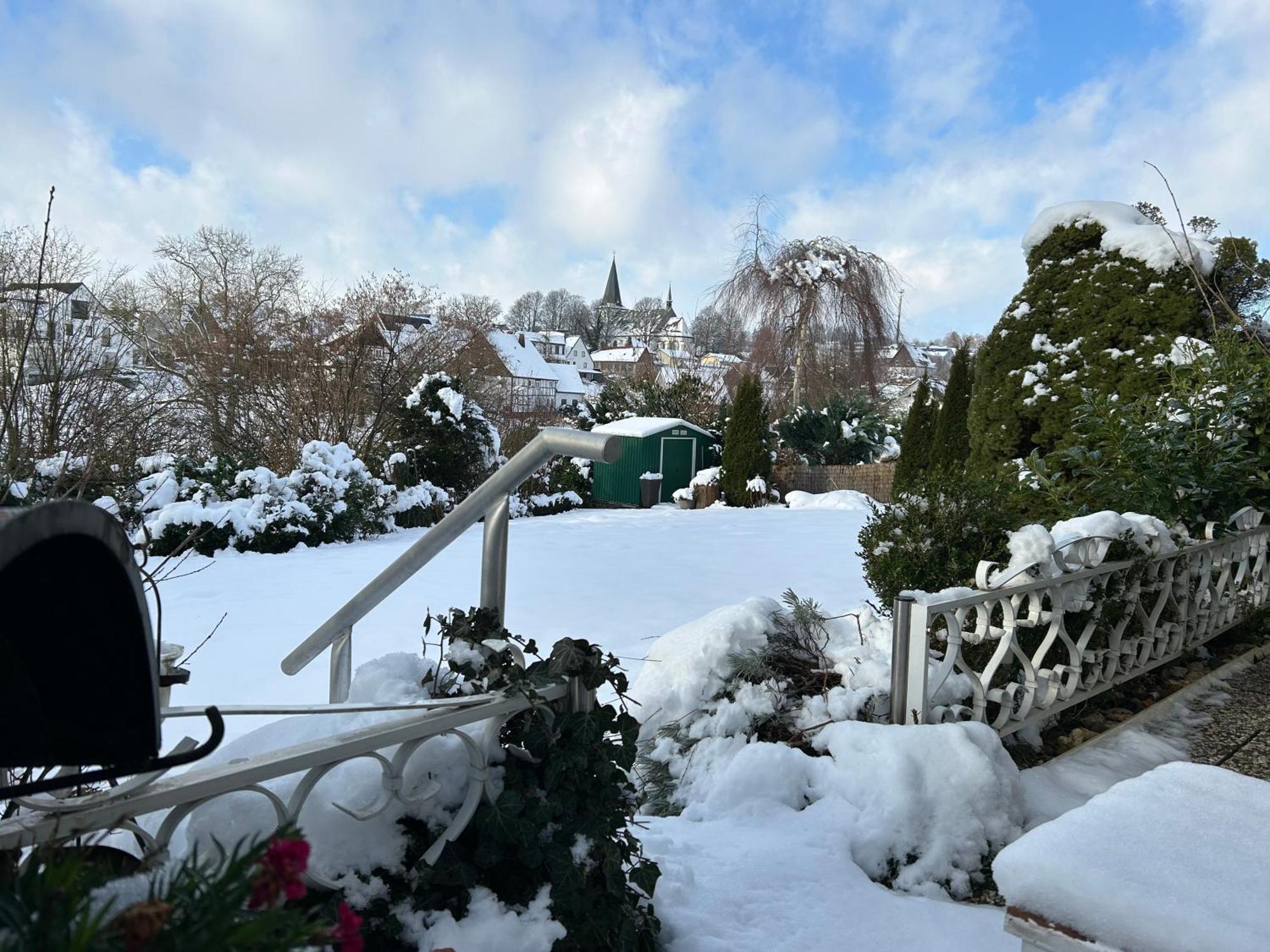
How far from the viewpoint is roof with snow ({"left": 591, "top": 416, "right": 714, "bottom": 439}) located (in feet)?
49.7

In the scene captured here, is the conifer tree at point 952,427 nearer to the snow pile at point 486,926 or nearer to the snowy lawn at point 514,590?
the snowy lawn at point 514,590

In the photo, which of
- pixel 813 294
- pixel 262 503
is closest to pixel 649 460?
pixel 813 294

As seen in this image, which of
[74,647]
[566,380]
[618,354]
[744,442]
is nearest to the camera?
[74,647]

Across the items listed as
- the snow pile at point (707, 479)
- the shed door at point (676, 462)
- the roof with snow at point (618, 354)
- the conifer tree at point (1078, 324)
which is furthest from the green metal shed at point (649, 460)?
the roof with snow at point (618, 354)

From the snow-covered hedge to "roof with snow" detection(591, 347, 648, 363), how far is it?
1337 inches

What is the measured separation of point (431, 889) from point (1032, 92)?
5954 mm

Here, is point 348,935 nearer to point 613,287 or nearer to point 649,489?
point 649,489

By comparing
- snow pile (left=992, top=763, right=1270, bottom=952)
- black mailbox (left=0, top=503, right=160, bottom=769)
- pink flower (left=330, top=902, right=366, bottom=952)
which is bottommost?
snow pile (left=992, top=763, right=1270, bottom=952)

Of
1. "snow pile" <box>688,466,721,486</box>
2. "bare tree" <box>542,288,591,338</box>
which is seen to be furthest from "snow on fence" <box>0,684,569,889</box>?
"bare tree" <box>542,288,591,338</box>

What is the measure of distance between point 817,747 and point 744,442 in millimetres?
11769

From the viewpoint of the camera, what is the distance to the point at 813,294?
17266 millimetres

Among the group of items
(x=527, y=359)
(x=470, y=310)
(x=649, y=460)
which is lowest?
(x=649, y=460)

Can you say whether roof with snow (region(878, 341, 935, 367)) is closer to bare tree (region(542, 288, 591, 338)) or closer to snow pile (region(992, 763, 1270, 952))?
snow pile (region(992, 763, 1270, 952))

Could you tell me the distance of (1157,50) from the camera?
3809mm
